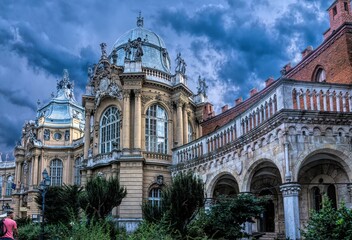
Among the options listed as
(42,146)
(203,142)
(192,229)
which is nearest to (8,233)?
(192,229)

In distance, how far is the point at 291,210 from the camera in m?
14.4

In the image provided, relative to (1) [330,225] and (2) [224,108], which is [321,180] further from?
(2) [224,108]

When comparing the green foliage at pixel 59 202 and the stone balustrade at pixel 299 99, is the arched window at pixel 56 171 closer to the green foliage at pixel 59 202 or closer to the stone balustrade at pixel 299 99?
the green foliage at pixel 59 202

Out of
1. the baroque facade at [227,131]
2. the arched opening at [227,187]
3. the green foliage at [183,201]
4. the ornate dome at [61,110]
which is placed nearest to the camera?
the baroque facade at [227,131]

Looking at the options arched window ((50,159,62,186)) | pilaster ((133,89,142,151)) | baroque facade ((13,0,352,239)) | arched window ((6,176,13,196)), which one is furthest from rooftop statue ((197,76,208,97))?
arched window ((6,176,13,196))

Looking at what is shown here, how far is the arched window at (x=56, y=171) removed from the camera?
54.4 meters

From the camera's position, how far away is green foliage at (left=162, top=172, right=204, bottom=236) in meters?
15.6

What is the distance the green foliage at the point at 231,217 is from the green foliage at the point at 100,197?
19.4 ft

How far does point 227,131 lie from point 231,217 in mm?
5604

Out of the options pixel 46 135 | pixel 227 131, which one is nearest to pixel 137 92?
pixel 227 131

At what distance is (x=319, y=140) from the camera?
1520 cm

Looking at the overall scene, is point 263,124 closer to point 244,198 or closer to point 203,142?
point 244,198

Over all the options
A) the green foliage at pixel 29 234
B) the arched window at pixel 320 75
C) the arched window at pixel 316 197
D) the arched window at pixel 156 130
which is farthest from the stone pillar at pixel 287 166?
the arched window at pixel 156 130

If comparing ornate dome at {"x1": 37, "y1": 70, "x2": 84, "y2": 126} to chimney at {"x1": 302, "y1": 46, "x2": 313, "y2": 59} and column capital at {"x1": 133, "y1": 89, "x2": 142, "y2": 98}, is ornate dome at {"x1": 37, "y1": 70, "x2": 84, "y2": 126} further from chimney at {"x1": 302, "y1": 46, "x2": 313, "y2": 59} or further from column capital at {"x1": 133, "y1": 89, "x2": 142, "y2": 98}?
chimney at {"x1": 302, "y1": 46, "x2": 313, "y2": 59}
